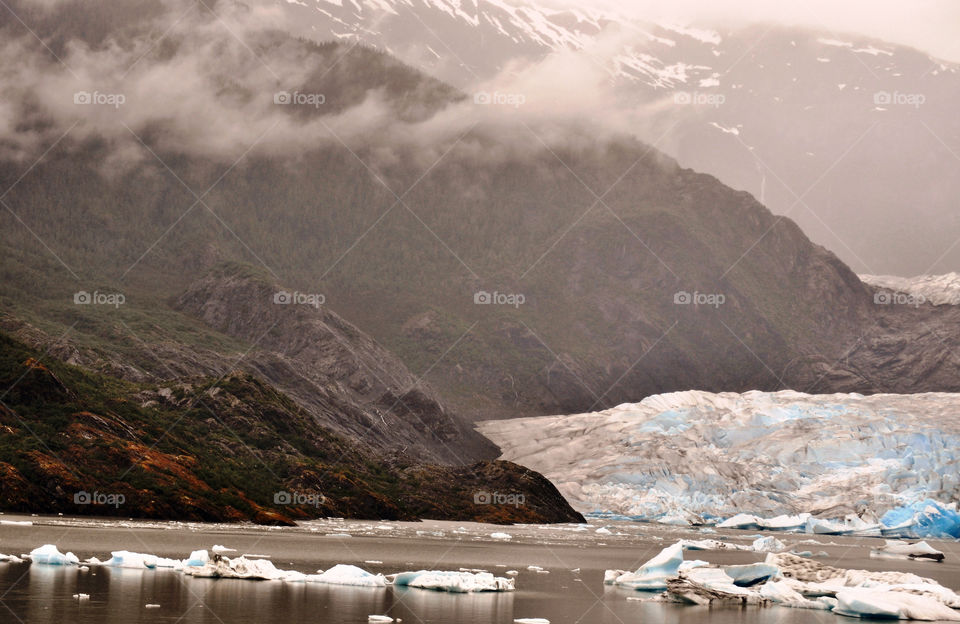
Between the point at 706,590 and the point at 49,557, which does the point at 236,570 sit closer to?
the point at 49,557

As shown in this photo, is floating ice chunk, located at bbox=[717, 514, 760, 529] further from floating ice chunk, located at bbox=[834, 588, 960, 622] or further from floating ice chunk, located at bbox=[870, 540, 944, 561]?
floating ice chunk, located at bbox=[834, 588, 960, 622]

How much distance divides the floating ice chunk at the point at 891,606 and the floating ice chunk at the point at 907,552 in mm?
40220

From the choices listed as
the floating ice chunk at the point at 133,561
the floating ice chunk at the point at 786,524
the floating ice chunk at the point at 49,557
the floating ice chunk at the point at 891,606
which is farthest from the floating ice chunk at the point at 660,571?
the floating ice chunk at the point at 786,524

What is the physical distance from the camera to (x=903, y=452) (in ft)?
458

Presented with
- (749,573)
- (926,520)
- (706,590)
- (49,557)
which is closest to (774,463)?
(926,520)

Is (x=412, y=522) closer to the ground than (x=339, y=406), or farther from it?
closer to the ground

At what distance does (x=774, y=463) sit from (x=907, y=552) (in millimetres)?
69494

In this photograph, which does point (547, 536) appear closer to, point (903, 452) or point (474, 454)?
point (903, 452)

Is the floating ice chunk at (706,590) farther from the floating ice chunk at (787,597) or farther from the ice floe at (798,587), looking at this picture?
the floating ice chunk at (787,597)

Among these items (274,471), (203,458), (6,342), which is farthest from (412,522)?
(6,342)

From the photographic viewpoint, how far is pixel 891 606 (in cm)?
3444

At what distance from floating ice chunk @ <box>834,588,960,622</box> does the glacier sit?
76.0m

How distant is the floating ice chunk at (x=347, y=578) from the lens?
36219mm

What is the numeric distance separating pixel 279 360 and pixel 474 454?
3946 centimetres
